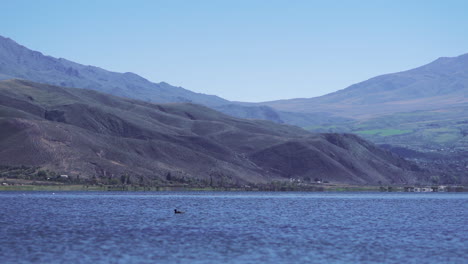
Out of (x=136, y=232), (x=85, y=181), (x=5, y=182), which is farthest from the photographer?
(x=85, y=181)

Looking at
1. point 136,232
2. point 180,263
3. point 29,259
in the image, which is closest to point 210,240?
point 136,232

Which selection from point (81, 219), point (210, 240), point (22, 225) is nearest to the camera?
point (210, 240)

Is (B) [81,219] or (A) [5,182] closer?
(B) [81,219]

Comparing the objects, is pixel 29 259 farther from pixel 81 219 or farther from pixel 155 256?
pixel 81 219

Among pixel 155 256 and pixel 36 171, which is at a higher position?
pixel 36 171

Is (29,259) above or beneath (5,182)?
beneath

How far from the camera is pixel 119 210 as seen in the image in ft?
339

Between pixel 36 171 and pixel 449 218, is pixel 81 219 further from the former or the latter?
pixel 36 171

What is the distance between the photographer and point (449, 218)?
9819 cm

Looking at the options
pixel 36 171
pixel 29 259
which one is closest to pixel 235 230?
pixel 29 259

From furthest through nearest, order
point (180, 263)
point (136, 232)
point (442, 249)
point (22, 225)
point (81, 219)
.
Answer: point (81, 219) < point (22, 225) < point (136, 232) < point (442, 249) < point (180, 263)

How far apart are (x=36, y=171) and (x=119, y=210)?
102 m

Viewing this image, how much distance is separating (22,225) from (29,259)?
2526cm

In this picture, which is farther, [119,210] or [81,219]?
[119,210]
